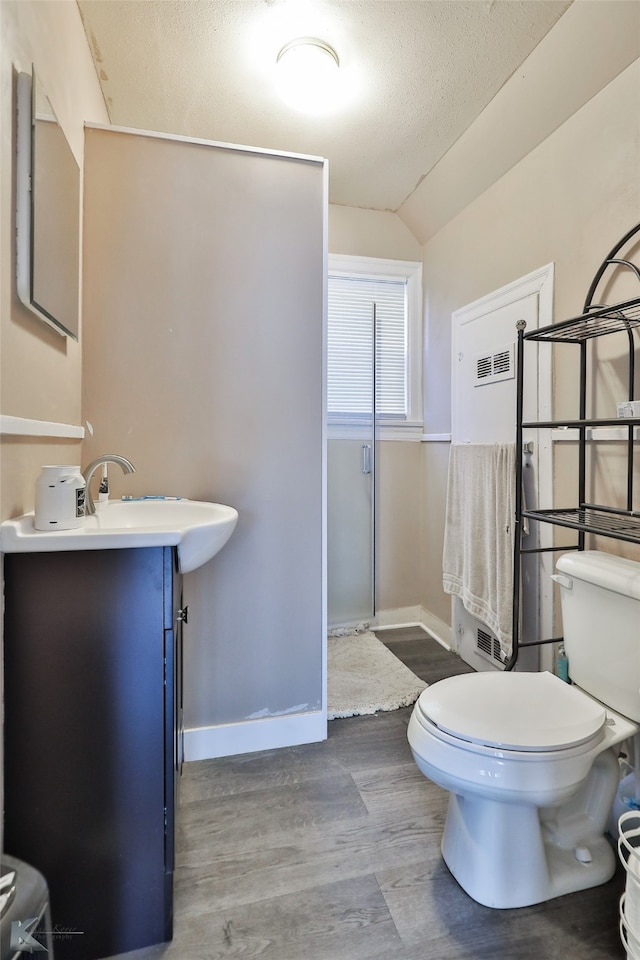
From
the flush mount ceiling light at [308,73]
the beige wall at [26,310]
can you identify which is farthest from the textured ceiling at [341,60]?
the beige wall at [26,310]

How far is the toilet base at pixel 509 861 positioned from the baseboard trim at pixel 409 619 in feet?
5.01

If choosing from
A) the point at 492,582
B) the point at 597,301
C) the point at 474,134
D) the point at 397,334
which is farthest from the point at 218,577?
the point at 474,134

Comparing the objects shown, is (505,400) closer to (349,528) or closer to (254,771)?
(349,528)

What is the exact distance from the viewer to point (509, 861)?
111 centimetres

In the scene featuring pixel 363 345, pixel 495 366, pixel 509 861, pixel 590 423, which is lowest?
pixel 509 861

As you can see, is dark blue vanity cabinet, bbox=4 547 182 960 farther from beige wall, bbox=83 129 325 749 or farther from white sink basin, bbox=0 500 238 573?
beige wall, bbox=83 129 325 749

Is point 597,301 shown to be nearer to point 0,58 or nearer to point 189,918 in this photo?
point 0,58

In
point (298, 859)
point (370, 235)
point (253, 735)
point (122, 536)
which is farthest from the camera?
point (370, 235)

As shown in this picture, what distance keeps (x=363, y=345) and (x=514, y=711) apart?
2185 millimetres

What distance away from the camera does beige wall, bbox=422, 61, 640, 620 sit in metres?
1.49

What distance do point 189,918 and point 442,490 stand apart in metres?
2.12

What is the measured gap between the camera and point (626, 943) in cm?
97

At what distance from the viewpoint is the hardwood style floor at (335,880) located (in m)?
1.02

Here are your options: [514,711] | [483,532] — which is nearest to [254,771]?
[514,711]
